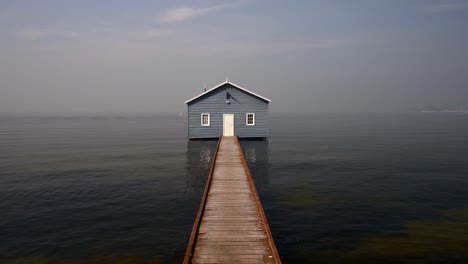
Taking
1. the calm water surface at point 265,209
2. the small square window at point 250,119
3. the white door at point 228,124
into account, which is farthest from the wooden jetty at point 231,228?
the small square window at point 250,119

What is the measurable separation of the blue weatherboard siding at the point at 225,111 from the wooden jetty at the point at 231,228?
793 inches

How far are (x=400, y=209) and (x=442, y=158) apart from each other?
20.5 m

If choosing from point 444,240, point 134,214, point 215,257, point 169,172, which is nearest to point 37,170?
point 169,172

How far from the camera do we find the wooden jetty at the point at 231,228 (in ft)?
29.2

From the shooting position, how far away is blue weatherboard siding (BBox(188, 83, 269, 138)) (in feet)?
119

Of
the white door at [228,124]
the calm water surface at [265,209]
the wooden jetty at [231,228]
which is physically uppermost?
the white door at [228,124]

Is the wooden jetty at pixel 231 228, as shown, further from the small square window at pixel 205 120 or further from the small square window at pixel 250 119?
the small square window at pixel 250 119

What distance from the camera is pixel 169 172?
81.3 ft

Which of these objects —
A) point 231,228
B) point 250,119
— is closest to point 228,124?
point 250,119

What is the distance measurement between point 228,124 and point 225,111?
1.44 meters

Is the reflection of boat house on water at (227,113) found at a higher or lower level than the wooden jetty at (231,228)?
higher

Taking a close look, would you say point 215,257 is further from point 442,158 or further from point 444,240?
point 442,158

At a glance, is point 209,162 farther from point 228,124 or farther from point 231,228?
point 231,228

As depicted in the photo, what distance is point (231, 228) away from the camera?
10.7 metres
